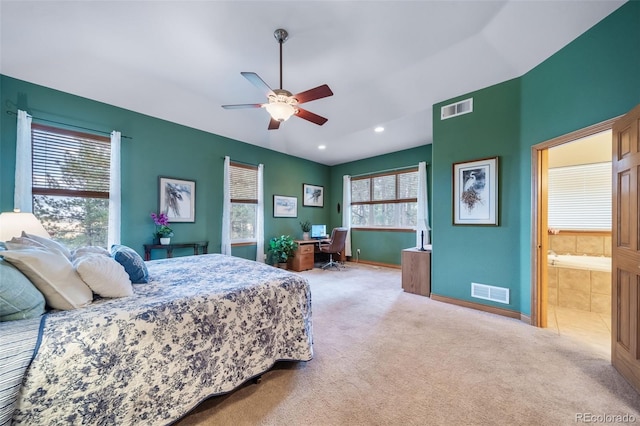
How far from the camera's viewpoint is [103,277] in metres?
1.55

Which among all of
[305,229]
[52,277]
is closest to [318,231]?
[305,229]

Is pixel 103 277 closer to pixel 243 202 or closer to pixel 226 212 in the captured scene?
pixel 226 212

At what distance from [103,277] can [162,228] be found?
9.11 feet

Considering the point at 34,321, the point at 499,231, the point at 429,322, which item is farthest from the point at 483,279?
the point at 34,321

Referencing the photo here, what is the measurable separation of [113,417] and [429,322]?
2865 millimetres

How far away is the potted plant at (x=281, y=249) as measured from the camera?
5.67m

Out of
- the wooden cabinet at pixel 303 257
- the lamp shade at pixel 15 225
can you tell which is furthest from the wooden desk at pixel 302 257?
the lamp shade at pixel 15 225

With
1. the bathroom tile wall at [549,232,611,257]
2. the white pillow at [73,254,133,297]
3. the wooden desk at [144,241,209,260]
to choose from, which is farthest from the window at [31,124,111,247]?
the bathroom tile wall at [549,232,611,257]

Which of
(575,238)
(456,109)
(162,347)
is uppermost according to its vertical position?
(456,109)

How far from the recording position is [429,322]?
2.92 metres

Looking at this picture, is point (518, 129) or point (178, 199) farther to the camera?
point (178, 199)

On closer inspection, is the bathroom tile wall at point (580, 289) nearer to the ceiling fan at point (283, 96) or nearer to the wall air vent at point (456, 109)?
the wall air vent at point (456, 109)

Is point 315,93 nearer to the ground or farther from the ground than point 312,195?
farther from the ground

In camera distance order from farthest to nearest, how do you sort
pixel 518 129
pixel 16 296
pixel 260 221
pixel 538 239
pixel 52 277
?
pixel 260 221
pixel 518 129
pixel 538 239
pixel 52 277
pixel 16 296
